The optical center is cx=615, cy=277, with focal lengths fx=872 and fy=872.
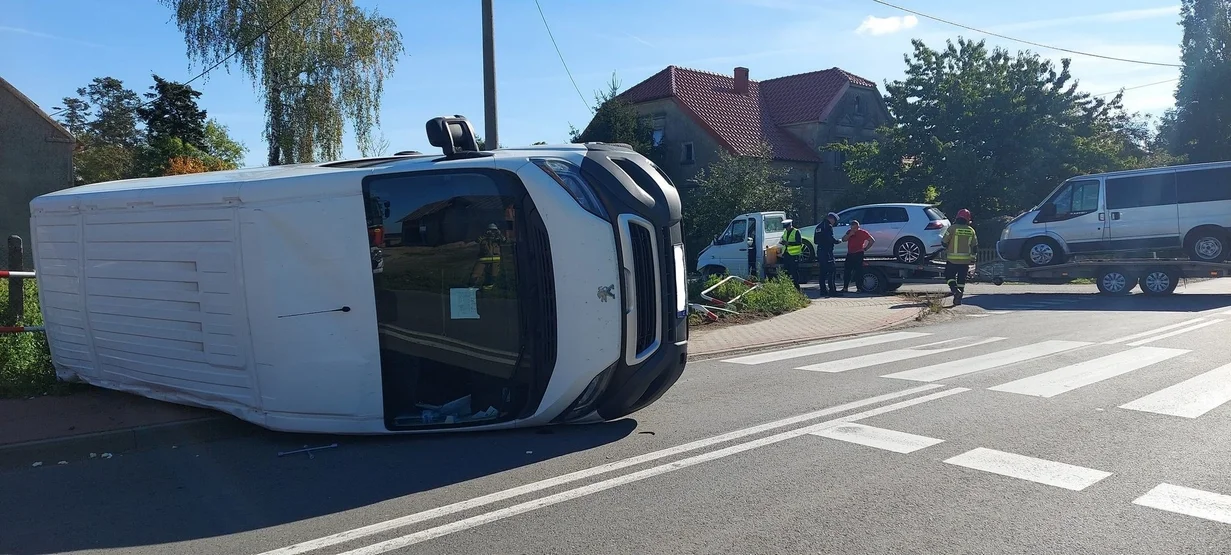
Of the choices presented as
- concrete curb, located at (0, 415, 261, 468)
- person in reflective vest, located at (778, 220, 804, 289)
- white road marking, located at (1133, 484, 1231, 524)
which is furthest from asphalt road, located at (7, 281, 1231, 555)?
person in reflective vest, located at (778, 220, 804, 289)

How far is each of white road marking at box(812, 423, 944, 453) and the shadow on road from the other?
153 cm

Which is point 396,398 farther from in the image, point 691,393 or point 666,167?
point 666,167

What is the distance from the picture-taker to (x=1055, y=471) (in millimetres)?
5301

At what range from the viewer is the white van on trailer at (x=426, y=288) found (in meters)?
5.98

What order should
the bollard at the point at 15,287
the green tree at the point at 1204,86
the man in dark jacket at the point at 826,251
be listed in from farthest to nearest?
1. the green tree at the point at 1204,86
2. the man in dark jacket at the point at 826,251
3. the bollard at the point at 15,287

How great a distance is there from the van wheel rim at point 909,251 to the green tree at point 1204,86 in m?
39.2

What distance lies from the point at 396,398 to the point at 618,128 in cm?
3172

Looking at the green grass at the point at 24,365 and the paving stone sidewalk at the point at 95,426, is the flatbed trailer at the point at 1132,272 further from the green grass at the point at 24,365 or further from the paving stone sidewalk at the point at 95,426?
the green grass at the point at 24,365

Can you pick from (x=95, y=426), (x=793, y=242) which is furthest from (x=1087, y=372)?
(x=793, y=242)


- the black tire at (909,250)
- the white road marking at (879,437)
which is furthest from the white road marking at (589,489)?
the black tire at (909,250)

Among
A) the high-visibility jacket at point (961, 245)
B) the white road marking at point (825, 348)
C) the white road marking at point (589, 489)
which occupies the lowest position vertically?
the white road marking at point (825, 348)

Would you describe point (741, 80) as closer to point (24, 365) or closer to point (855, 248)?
point (855, 248)

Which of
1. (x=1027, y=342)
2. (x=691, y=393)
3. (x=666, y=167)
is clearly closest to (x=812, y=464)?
(x=691, y=393)

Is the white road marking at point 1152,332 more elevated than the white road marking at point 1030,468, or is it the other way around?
the white road marking at point 1030,468
